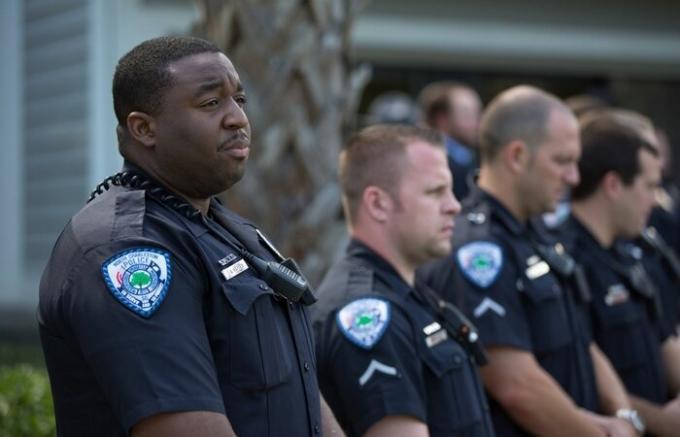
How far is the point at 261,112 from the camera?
18.1 ft

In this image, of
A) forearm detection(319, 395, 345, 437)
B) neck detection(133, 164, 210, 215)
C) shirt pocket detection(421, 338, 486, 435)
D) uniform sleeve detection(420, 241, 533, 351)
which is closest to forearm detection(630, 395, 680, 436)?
uniform sleeve detection(420, 241, 533, 351)

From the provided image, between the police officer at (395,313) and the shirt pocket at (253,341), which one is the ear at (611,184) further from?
the shirt pocket at (253,341)

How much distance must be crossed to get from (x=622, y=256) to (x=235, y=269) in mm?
3278

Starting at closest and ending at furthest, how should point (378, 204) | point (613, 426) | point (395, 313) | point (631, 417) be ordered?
point (395, 313), point (378, 204), point (613, 426), point (631, 417)

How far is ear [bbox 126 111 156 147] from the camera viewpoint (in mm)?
2725

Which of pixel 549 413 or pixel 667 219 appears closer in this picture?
pixel 549 413

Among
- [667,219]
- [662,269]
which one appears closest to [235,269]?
[662,269]

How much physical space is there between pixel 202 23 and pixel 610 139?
2053 millimetres

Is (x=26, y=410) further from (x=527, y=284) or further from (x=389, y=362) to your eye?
(x=527, y=284)

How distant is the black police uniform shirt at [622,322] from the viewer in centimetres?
536

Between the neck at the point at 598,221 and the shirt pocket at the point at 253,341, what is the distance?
309cm

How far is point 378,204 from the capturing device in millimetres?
4227

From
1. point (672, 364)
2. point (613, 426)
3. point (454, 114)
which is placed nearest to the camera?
point (613, 426)

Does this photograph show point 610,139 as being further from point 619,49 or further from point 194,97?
point 619,49
